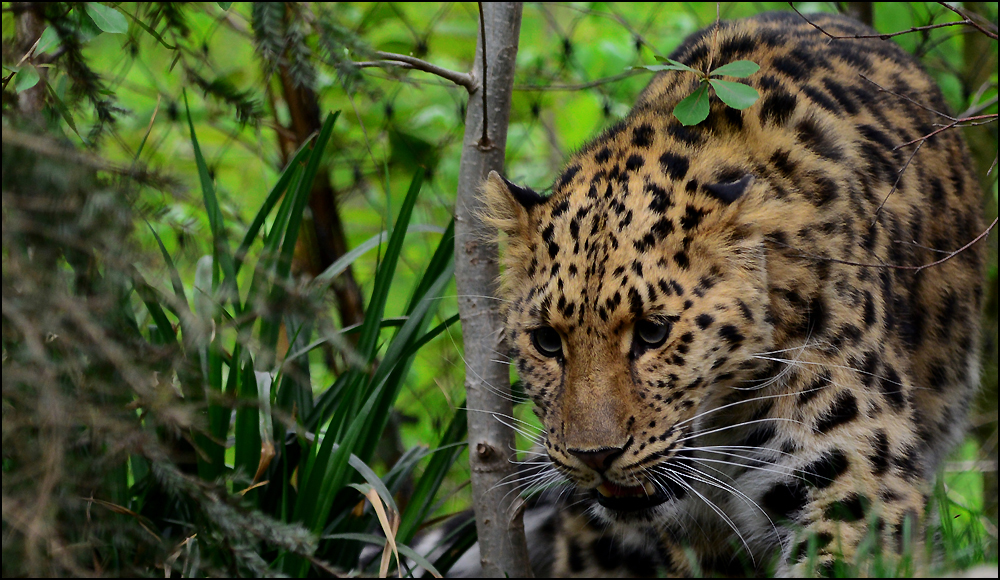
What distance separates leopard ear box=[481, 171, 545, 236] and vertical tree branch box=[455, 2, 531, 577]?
0.23 ft

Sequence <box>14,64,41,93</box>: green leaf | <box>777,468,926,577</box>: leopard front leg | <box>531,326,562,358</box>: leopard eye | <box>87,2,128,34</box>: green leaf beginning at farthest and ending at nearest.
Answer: <box>531,326,562,358</box>: leopard eye, <box>777,468,926,577</box>: leopard front leg, <box>87,2,128,34</box>: green leaf, <box>14,64,41,93</box>: green leaf

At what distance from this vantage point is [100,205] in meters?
1.77

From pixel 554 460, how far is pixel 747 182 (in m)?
1.09

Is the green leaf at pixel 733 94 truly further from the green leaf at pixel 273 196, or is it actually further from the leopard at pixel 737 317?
the green leaf at pixel 273 196

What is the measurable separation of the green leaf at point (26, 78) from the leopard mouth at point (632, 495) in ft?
6.57

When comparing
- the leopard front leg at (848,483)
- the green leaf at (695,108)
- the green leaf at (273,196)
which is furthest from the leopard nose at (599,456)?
the green leaf at (273,196)

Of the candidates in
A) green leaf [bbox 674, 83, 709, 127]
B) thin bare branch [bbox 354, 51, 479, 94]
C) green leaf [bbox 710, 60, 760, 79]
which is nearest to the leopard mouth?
green leaf [bbox 674, 83, 709, 127]

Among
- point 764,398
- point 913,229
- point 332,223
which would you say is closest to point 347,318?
point 332,223

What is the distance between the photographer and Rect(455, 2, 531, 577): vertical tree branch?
3268 millimetres

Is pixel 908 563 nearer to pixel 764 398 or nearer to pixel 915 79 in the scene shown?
pixel 764 398

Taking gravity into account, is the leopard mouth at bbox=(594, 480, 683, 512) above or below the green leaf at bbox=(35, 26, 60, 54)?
below

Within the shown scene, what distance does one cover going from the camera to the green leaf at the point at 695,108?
285 cm

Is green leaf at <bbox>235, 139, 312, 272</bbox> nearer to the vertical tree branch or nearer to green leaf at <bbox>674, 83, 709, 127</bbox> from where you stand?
the vertical tree branch

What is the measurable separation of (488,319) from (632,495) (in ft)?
2.70
